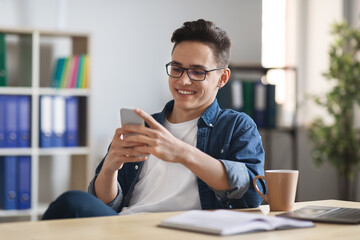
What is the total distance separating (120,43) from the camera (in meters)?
3.95

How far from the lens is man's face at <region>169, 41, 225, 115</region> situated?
1809 millimetres

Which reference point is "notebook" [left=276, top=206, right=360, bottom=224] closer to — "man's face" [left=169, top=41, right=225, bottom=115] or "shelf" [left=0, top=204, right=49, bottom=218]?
"man's face" [left=169, top=41, right=225, bottom=115]

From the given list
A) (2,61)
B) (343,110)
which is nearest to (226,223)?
(2,61)

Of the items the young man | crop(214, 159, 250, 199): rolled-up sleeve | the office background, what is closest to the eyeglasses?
the young man

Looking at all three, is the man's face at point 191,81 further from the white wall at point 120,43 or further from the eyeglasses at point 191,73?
the white wall at point 120,43

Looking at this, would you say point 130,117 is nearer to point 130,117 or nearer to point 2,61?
point 130,117

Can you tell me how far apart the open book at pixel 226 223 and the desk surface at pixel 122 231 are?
0.05ft

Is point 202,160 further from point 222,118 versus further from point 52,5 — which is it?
point 52,5

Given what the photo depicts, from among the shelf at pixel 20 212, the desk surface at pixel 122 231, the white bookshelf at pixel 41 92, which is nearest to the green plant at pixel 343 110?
the white bookshelf at pixel 41 92

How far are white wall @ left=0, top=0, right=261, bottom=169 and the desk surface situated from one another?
2.68m

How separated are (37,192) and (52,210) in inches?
97.5

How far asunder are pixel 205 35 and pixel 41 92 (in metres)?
1.93

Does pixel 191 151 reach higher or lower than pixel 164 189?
higher

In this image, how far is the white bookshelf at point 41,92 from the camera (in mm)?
3500
